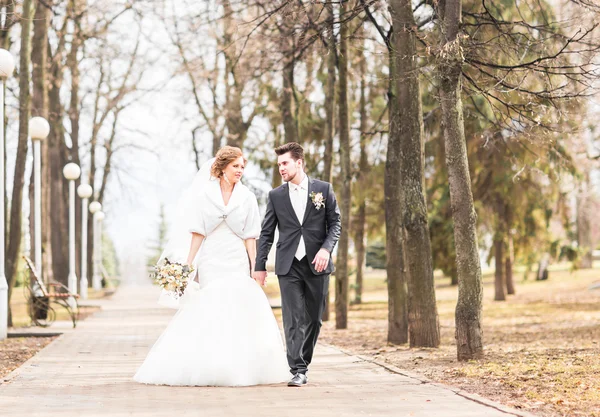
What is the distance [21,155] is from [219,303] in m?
10.6

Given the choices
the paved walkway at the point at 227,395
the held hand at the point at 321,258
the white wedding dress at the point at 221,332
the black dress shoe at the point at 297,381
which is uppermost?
the held hand at the point at 321,258

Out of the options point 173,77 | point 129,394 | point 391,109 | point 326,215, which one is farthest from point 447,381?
point 173,77

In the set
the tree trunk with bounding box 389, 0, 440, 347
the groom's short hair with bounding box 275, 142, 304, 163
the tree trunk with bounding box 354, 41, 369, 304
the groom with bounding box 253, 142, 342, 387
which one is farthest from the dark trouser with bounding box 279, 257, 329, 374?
the tree trunk with bounding box 354, 41, 369, 304

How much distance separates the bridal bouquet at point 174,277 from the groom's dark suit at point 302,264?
818 mm

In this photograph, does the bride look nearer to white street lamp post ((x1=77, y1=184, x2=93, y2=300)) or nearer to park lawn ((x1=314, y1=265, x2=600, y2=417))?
park lawn ((x1=314, y1=265, x2=600, y2=417))

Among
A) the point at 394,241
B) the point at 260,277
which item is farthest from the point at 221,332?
the point at 394,241

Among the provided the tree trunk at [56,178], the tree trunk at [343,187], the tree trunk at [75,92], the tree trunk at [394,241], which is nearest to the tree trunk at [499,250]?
the tree trunk at [343,187]

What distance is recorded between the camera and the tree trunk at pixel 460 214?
11.4m

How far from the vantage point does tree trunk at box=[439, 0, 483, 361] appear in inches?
447

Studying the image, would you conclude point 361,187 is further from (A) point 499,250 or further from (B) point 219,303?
(B) point 219,303

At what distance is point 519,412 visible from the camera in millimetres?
7203

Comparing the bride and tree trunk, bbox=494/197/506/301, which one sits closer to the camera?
the bride

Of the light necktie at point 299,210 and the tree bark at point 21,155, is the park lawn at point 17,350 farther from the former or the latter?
the light necktie at point 299,210

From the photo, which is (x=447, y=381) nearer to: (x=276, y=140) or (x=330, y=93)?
(x=330, y=93)
